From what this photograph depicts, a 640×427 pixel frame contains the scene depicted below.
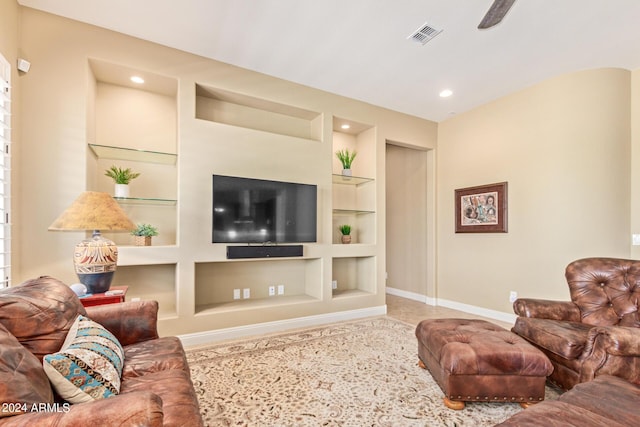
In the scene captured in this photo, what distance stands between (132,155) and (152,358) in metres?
2.25

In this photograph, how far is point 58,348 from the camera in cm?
137

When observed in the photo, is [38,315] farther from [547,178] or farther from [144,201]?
[547,178]

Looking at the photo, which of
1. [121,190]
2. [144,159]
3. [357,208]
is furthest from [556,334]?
[144,159]

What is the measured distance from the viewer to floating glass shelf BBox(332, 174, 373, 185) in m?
4.20

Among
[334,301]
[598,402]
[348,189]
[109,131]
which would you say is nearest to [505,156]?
[348,189]

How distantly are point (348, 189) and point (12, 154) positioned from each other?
3616mm

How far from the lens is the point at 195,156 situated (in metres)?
3.12

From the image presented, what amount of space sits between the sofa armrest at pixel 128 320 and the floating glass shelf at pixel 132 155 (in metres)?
1.64

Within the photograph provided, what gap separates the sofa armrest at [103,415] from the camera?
82 cm

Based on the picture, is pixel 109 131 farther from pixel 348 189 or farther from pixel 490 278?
pixel 490 278

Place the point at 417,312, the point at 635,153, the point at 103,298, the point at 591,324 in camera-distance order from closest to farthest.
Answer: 1. the point at 103,298
2. the point at 591,324
3. the point at 635,153
4. the point at 417,312

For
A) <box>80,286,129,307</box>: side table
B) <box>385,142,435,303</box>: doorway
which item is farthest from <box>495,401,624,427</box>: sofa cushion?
<box>385,142,435,303</box>: doorway

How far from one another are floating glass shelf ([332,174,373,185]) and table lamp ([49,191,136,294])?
2.65 metres

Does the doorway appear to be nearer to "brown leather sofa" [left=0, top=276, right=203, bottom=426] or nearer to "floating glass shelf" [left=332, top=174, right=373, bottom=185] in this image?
"floating glass shelf" [left=332, top=174, right=373, bottom=185]
